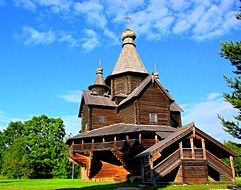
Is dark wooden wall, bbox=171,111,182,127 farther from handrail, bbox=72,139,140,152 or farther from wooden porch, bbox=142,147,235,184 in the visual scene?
wooden porch, bbox=142,147,235,184

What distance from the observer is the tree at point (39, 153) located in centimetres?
4712

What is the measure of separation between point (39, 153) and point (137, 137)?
26.2 meters

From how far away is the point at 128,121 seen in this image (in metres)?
29.4

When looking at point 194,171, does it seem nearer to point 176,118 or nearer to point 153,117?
point 153,117

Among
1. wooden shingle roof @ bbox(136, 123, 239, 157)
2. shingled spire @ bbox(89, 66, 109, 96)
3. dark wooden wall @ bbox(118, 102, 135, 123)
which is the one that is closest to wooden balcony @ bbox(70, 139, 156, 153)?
dark wooden wall @ bbox(118, 102, 135, 123)

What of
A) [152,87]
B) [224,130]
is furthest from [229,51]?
A: [152,87]

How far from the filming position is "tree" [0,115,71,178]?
4712 cm

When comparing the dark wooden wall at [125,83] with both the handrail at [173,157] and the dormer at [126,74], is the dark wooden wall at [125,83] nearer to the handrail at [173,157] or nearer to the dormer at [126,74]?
the dormer at [126,74]

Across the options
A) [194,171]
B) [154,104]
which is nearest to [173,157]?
[194,171]

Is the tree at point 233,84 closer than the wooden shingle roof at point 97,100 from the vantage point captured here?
Yes

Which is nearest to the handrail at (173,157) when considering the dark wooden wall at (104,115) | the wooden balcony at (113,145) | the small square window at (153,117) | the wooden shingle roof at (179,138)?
the wooden shingle roof at (179,138)

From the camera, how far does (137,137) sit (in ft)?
84.9

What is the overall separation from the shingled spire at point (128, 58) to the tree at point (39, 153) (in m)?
21.9

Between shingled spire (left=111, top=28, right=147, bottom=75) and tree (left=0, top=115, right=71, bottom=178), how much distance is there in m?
21.9
